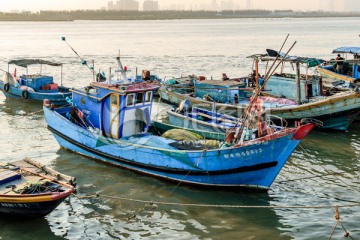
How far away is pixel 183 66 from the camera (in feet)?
158

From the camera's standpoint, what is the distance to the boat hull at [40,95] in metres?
26.7

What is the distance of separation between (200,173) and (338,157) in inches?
266

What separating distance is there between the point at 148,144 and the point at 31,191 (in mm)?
4667

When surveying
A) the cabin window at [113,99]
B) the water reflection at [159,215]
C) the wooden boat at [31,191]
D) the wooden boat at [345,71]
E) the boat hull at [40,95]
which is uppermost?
the wooden boat at [345,71]

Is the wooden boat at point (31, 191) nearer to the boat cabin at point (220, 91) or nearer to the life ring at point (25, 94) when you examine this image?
the boat cabin at point (220, 91)

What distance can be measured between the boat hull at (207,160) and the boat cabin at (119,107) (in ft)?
2.04

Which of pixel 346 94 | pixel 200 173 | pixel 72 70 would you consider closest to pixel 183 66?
pixel 72 70

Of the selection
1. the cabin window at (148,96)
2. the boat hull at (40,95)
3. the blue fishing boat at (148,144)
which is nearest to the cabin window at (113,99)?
the blue fishing boat at (148,144)

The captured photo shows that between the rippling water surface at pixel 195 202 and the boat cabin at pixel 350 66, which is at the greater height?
the boat cabin at pixel 350 66

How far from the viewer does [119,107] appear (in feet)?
51.1

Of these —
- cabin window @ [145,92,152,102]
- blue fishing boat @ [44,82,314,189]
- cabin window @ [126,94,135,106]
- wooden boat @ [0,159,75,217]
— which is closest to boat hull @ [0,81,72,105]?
blue fishing boat @ [44,82,314,189]

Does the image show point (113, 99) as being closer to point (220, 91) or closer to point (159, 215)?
point (159, 215)

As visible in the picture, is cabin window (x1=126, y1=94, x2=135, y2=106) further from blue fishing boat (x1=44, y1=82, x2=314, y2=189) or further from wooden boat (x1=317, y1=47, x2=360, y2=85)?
wooden boat (x1=317, y1=47, x2=360, y2=85)

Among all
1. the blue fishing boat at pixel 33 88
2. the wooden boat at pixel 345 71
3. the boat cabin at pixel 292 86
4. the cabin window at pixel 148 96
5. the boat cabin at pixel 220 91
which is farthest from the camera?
the blue fishing boat at pixel 33 88
